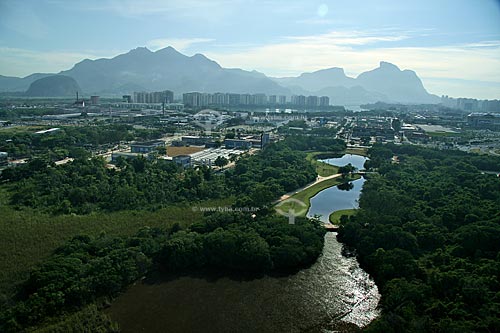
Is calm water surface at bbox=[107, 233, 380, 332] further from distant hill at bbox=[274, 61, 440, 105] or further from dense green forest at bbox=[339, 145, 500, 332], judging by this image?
distant hill at bbox=[274, 61, 440, 105]

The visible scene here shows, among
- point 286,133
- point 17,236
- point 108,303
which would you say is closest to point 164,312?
point 108,303

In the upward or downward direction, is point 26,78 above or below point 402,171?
above

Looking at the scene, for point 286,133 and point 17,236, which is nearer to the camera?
point 17,236

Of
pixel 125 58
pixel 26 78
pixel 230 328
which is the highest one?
pixel 125 58

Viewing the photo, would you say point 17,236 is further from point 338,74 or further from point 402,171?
point 338,74

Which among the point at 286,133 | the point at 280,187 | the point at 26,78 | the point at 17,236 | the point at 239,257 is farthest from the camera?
the point at 26,78

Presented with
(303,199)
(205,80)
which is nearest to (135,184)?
(303,199)

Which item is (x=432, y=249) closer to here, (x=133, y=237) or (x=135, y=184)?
(x=133, y=237)

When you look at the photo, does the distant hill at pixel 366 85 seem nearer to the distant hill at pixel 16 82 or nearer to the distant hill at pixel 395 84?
the distant hill at pixel 395 84
